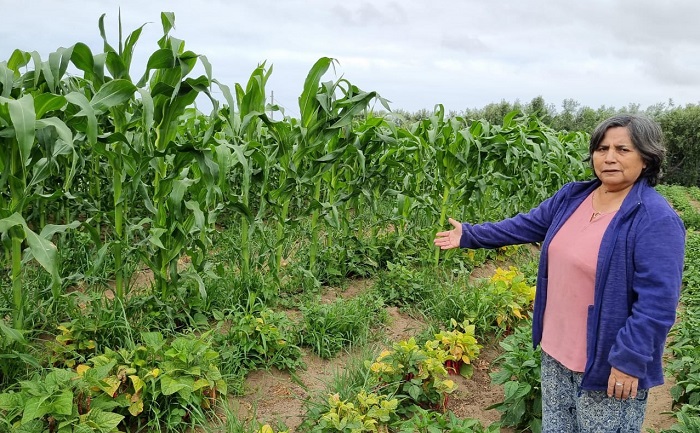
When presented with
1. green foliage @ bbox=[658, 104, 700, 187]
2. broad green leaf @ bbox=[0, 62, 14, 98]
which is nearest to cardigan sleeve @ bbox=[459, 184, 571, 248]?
broad green leaf @ bbox=[0, 62, 14, 98]

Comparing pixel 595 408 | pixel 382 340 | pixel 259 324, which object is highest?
pixel 595 408

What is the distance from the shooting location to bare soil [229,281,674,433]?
3156 millimetres

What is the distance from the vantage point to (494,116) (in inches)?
1371

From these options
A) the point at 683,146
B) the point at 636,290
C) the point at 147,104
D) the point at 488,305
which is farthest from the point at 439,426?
the point at 683,146

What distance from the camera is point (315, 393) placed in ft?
11.0

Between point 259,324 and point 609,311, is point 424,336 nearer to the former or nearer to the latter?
point 259,324

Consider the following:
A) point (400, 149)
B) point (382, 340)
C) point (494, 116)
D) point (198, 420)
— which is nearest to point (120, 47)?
point (198, 420)

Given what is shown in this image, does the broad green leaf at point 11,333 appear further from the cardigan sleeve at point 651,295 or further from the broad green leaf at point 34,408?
the cardigan sleeve at point 651,295

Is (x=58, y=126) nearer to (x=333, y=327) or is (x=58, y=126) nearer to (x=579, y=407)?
(x=333, y=327)

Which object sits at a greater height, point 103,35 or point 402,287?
point 103,35

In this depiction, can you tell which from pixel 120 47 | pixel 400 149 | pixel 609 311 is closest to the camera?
pixel 609 311

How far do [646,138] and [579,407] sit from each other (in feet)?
3.74

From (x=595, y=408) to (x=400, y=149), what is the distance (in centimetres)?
440

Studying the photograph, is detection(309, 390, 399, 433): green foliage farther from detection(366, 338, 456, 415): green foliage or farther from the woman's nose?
the woman's nose
